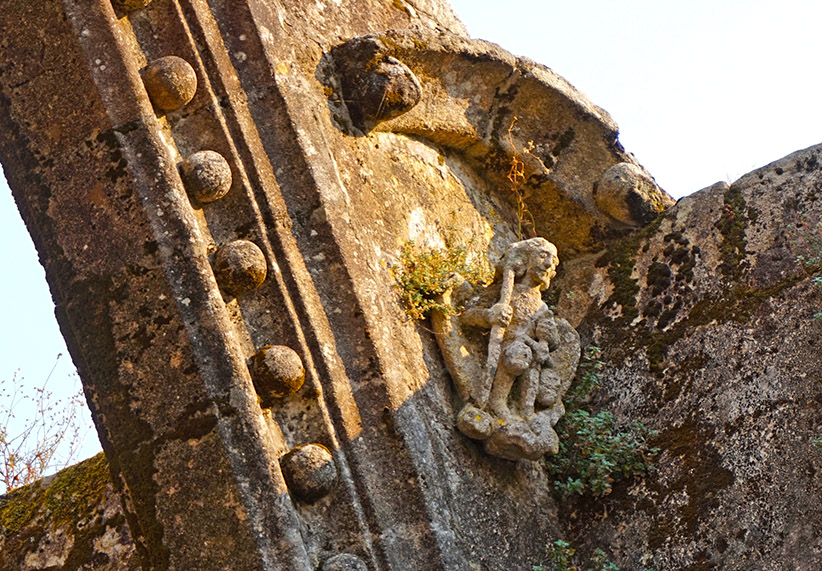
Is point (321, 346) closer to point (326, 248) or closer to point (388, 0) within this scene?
point (326, 248)

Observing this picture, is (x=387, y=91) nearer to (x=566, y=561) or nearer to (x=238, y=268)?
(x=238, y=268)

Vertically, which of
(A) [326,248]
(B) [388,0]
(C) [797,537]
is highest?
(B) [388,0]

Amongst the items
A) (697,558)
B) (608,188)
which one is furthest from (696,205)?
(697,558)

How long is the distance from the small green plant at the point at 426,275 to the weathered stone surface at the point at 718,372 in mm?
917

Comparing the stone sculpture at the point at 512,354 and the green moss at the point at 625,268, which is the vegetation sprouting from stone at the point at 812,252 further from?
the stone sculpture at the point at 512,354

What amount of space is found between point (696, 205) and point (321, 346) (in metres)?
2.55

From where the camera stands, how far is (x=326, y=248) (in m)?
5.11

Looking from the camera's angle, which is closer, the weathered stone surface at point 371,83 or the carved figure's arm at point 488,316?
the carved figure's arm at point 488,316

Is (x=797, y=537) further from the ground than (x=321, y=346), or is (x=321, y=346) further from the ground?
(x=321, y=346)

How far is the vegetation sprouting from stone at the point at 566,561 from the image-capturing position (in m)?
5.11

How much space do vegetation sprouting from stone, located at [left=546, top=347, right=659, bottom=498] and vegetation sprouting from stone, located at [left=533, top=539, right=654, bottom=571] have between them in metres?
0.36

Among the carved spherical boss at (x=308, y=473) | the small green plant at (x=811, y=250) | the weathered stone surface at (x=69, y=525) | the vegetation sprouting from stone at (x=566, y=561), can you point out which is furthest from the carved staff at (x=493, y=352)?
the weathered stone surface at (x=69, y=525)

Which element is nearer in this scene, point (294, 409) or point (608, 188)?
point (294, 409)

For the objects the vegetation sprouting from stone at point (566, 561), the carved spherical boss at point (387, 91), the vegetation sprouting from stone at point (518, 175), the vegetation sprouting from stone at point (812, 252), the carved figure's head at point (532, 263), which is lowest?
the vegetation sprouting from stone at point (566, 561)
